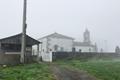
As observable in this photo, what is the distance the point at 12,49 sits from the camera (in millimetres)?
33688

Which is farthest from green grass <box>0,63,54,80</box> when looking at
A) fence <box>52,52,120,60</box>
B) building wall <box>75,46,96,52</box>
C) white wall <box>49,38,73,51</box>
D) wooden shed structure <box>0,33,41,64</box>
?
building wall <box>75,46,96,52</box>

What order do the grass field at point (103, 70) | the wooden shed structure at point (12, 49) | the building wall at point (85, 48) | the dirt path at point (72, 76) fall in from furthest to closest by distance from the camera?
the building wall at point (85, 48)
the wooden shed structure at point (12, 49)
the grass field at point (103, 70)
the dirt path at point (72, 76)

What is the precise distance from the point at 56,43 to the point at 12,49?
1158 inches

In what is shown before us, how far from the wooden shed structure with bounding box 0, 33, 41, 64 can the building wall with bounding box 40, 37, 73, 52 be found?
26.0m

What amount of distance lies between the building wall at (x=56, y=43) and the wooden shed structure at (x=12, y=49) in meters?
26.0

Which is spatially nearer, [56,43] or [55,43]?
[55,43]

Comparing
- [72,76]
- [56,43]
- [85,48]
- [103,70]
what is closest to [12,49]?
[103,70]

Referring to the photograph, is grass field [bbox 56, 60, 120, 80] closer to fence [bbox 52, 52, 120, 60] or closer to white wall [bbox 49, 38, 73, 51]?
fence [bbox 52, 52, 120, 60]

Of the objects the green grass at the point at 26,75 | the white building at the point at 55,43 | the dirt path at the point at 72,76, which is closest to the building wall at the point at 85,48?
the white building at the point at 55,43

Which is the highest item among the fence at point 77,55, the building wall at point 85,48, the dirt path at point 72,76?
the building wall at point 85,48

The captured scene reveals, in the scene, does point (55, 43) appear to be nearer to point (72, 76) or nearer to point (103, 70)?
point (103, 70)

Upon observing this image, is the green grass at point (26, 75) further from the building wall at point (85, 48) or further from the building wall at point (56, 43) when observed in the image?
the building wall at point (85, 48)

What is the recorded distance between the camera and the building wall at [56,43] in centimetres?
6084

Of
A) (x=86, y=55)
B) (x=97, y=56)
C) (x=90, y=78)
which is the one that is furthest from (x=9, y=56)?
(x=97, y=56)
